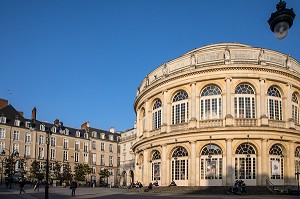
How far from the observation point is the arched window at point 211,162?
113ft

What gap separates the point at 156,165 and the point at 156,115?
5.47 m

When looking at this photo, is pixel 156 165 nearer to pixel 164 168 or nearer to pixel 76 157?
pixel 164 168

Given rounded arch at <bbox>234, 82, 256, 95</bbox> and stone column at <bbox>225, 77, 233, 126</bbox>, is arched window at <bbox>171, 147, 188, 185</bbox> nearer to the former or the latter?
stone column at <bbox>225, 77, 233, 126</bbox>

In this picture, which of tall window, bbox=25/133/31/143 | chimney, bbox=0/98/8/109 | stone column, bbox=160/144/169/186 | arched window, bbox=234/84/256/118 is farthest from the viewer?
chimney, bbox=0/98/8/109

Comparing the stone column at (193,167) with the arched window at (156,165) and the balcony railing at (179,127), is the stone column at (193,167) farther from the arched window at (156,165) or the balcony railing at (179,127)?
the arched window at (156,165)

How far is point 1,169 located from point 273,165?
51.9m

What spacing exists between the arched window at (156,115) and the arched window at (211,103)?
585 cm

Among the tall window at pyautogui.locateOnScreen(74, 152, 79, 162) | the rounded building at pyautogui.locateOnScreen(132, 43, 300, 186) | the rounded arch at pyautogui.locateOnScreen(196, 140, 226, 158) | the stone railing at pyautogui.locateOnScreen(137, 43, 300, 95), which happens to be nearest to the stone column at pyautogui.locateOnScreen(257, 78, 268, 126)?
the rounded building at pyautogui.locateOnScreen(132, 43, 300, 186)

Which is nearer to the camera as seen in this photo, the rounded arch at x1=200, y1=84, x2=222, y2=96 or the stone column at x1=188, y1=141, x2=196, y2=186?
the stone column at x1=188, y1=141, x2=196, y2=186

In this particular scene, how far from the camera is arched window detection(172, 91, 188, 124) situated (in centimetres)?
3724

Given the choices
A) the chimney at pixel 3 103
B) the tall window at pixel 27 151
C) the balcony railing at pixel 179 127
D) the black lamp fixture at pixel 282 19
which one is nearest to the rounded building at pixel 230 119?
the balcony railing at pixel 179 127

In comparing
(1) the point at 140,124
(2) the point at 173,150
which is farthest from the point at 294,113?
(1) the point at 140,124

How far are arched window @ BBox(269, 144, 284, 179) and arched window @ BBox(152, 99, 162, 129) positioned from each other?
12092 mm

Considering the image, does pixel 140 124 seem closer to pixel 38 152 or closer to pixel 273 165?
pixel 273 165
